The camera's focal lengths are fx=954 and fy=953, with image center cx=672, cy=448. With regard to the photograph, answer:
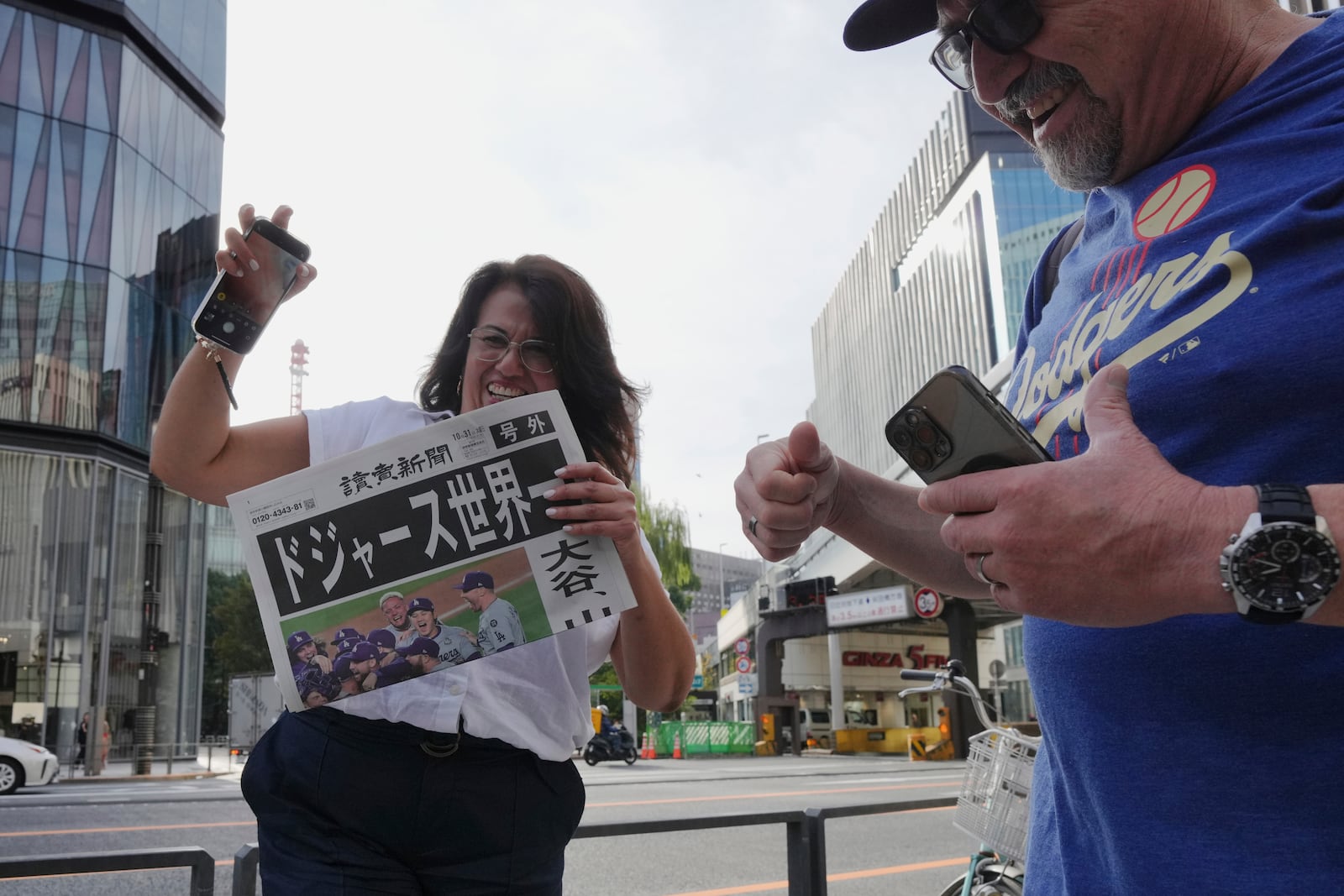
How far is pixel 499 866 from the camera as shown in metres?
1.55

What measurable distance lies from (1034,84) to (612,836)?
2278 millimetres

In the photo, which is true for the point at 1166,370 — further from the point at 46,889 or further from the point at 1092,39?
the point at 46,889

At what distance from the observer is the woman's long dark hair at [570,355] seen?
201 cm

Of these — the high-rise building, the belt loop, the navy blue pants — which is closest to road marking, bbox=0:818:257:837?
the navy blue pants

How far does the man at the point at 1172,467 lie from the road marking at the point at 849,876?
4.55 meters

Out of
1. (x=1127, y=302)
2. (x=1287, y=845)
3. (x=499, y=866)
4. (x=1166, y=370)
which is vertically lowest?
(x=499, y=866)

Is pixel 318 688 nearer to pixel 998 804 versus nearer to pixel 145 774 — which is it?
pixel 998 804

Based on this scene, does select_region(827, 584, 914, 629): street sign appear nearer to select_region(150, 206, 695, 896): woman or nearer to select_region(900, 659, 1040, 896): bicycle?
select_region(900, 659, 1040, 896): bicycle

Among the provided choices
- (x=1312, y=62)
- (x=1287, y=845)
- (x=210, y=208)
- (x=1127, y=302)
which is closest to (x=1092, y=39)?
(x=1312, y=62)

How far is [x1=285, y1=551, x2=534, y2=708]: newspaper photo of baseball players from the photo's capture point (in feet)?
4.83

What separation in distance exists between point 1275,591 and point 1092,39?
2.66 feet

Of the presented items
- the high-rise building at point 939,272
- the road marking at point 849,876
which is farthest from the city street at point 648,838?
the high-rise building at point 939,272

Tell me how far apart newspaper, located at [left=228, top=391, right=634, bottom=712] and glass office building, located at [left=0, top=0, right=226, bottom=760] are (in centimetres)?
1884

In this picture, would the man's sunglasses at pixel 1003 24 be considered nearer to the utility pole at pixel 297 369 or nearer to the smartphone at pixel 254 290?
the smartphone at pixel 254 290
